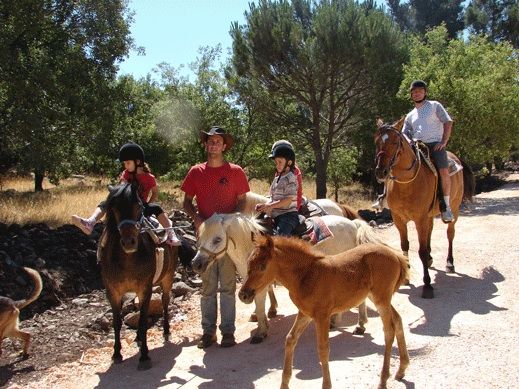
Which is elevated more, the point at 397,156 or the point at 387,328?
the point at 397,156

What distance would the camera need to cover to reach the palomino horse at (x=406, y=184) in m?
7.03

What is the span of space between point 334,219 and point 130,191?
106 inches

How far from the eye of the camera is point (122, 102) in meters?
13.7

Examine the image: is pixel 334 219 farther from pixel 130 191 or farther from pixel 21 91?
pixel 21 91

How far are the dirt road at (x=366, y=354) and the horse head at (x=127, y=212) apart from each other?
4.76 ft

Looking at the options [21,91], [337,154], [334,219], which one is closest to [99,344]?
[334,219]

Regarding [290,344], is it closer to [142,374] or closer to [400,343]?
[400,343]

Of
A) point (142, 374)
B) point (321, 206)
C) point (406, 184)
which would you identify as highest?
point (406, 184)

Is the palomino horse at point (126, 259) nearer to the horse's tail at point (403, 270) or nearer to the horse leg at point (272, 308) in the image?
the horse leg at point (272, 308)

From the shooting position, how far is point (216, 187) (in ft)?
20.0

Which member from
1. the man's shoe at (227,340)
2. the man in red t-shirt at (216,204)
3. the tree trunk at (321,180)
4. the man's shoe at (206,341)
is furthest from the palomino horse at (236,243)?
the tree trunk at (321,180)

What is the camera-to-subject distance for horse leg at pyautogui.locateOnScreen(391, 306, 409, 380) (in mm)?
4543

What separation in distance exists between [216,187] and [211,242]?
100 cm

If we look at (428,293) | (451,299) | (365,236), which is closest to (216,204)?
(365,236)
